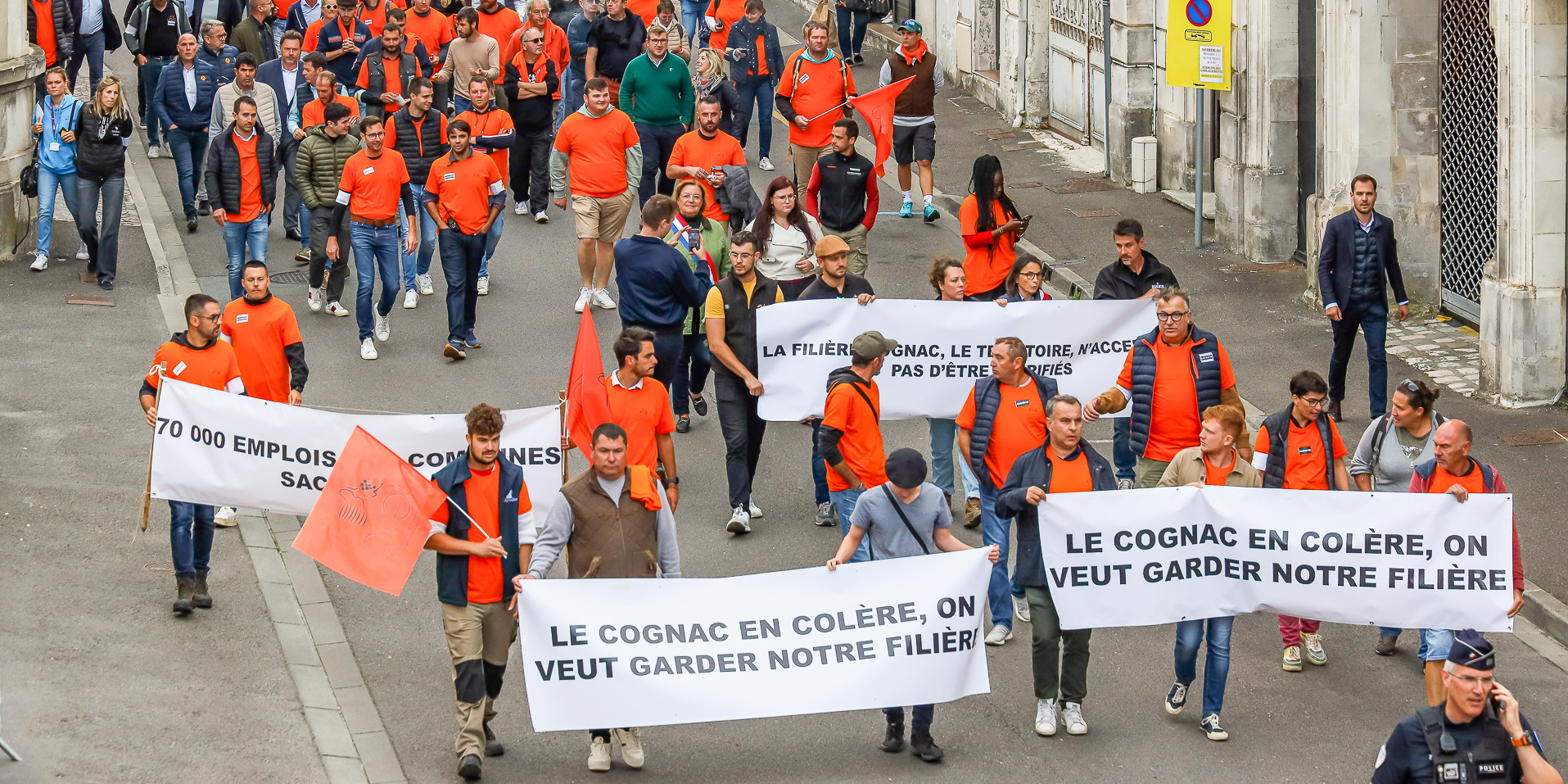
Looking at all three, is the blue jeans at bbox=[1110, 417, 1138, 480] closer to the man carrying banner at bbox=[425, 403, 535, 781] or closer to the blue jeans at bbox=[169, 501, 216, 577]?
the man carrying banner at bbox=[425, 403, 535, 781]

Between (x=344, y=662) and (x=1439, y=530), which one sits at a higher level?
(x=1439, y=530)

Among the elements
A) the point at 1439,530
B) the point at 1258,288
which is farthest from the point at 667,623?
the point at 1258,288

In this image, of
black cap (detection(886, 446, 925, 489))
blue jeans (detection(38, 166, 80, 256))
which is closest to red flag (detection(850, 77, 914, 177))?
blue jeans (detection(38, 166, 80, 256))

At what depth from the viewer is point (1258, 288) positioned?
18.3 metres

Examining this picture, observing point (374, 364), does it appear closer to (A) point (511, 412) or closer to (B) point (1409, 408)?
(A) point (511, 412)

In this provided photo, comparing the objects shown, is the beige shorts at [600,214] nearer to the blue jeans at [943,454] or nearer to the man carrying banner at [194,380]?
the blue jeans at [943,454]

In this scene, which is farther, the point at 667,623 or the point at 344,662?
the point at 344,662

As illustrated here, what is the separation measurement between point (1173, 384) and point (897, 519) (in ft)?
7.74

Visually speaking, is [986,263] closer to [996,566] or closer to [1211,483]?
[996,566]

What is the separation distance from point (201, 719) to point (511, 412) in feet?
7.63

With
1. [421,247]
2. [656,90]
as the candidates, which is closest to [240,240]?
[421,247]

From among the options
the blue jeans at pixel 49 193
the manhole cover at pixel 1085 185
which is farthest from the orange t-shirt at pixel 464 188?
the manhole cover at pixel 1085 185

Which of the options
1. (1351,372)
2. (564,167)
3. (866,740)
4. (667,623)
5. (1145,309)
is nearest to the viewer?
(667,623)

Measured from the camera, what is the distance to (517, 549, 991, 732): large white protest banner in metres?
9.23
